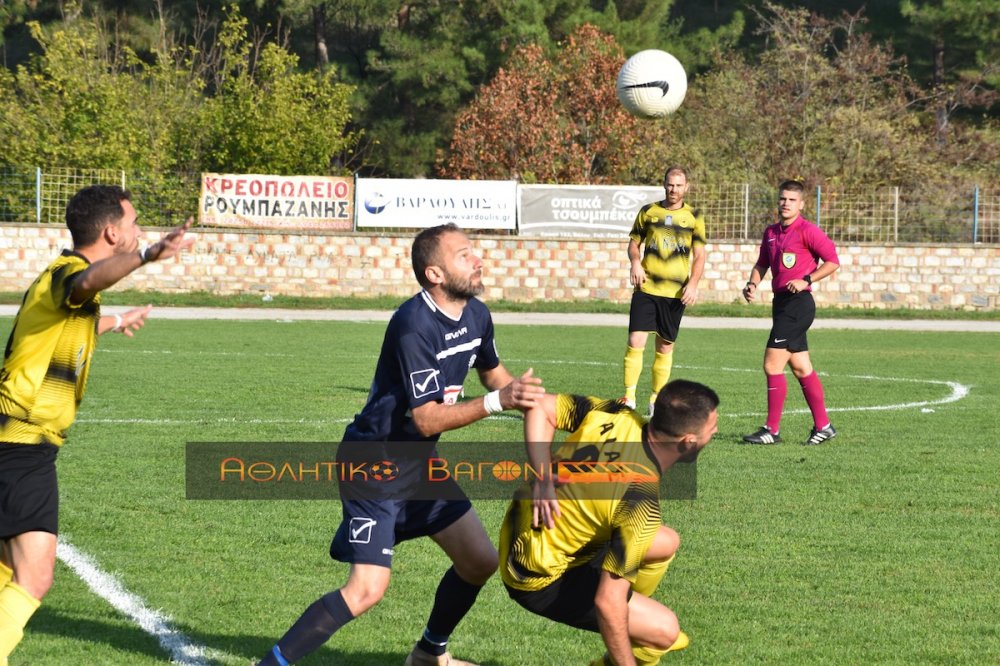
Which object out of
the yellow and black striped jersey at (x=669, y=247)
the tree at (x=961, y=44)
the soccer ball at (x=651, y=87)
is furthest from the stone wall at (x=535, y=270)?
the yellow and black striped jersey at (x=669, y=247)

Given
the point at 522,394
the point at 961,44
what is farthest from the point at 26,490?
the point at 961,44

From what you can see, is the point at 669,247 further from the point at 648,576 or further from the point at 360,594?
the point at 360,594

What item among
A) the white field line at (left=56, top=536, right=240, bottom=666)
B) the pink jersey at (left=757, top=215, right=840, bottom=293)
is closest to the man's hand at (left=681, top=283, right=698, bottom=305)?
the pink jersey at (left=757, top=215, right=840, bottom=293)

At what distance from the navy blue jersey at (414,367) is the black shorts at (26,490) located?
1.14 m

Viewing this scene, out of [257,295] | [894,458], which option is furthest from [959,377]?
[257,295]

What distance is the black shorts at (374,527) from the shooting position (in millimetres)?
4664

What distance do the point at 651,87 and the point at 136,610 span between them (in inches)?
688

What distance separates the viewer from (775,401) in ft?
35.4

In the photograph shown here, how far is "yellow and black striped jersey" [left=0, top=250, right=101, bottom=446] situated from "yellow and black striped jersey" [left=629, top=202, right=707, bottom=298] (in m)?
8.29

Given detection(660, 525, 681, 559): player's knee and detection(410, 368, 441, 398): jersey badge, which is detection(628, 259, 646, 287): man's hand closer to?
detection(660, 525, 681, 559): player's knee

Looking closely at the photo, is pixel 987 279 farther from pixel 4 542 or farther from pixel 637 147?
pixel 4 542

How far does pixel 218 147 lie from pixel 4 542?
1214 inches

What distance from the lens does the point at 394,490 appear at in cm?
477

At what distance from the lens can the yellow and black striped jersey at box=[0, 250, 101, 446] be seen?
4570 mm
